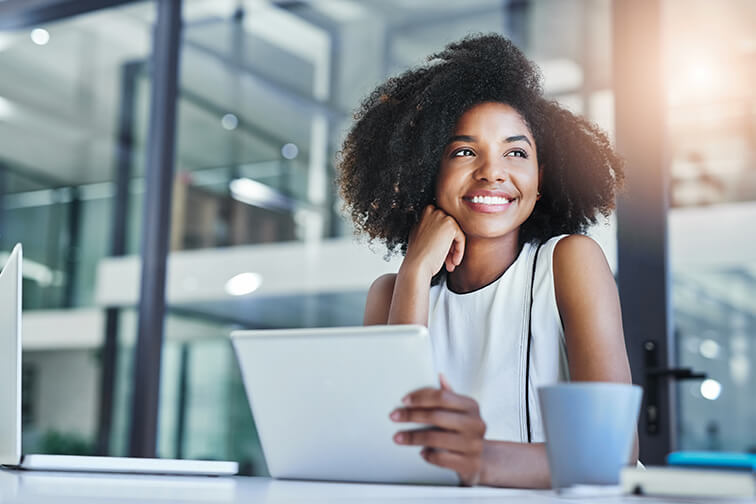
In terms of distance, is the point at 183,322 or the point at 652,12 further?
the point at 183,322

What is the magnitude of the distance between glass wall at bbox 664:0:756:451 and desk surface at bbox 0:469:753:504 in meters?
1.76

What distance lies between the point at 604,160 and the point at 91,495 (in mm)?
1271

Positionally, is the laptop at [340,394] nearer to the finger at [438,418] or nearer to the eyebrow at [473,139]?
the finger at [438,418]

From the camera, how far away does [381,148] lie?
1800 millimetres

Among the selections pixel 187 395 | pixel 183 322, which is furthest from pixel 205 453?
pixel 183 322

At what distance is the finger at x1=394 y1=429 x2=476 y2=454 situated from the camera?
0.92 m

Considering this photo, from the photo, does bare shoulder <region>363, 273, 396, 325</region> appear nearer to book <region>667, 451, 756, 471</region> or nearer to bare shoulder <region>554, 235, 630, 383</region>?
bare shoulder <region>554, 235, 630, 383</region>

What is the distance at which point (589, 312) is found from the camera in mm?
1440

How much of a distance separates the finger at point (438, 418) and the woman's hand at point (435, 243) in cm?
61

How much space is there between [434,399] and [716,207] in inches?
75.3

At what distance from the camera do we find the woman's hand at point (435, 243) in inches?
60.8

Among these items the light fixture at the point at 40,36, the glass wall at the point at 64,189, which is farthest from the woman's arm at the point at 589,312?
the light fixture at the point at 40,36

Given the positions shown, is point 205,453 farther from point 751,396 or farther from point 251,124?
point 751,396

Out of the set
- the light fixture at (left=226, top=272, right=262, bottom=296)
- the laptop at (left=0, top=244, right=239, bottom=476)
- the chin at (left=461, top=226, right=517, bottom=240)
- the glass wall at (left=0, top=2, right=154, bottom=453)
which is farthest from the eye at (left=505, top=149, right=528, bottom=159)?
the glass wall at (left=0, top=2, right=154, bottom=453)
